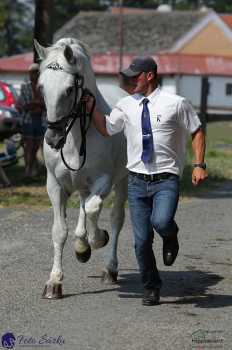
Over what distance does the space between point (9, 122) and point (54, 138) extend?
1131 cm

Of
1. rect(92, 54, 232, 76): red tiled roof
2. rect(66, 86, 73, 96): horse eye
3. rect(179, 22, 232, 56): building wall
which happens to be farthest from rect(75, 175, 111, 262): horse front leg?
rect(179, 22, 232, 56): building wall

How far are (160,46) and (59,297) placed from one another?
211 feet

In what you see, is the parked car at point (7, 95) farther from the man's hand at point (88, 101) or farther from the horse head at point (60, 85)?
the horse head at point (60, 85)

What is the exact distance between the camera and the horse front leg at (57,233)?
7.94m

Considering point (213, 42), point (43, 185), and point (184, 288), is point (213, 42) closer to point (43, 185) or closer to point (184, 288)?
point (43, 185)

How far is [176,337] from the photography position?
6594 mm

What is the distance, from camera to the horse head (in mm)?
7484

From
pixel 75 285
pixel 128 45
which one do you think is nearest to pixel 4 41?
pixel 128 45

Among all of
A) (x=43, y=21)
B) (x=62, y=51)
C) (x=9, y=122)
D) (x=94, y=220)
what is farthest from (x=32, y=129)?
(x=62, y=51)

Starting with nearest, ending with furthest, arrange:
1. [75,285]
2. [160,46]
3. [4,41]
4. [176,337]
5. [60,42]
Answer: [176,337]
[60,42]
[75,285]
[160,46]
[4,41]

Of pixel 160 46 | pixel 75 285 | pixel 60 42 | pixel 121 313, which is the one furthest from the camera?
pixel 160 46

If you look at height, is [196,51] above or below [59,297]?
below

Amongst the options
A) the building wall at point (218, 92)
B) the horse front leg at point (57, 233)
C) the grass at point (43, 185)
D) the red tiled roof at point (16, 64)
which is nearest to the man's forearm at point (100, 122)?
the horse front leg at point (57, 233)

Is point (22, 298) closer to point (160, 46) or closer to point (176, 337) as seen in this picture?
point (176, 337)
